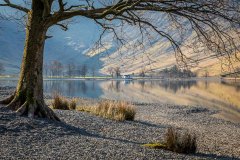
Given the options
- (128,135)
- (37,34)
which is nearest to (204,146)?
(128,135)

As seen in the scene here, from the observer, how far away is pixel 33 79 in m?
16.3

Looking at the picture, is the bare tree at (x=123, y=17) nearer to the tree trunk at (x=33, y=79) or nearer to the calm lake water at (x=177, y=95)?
the tree trunk at (x=33, y=79)

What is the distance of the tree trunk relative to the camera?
16.2 meters

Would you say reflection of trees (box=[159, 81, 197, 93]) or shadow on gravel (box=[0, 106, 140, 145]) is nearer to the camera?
shadow on gravel (box=[0, 106, 140, 145])

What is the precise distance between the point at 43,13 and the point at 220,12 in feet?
22.7

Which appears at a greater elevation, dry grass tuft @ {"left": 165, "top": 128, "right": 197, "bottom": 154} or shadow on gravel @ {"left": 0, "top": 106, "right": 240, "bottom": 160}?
shadow on gravel @ {"left": 0, "top": 106, "right": 240, "bottom": 160}

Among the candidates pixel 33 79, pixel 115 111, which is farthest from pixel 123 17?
pixel 115 111

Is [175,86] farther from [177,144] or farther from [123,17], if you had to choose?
[177,144]

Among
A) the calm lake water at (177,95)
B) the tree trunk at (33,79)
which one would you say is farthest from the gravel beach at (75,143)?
the calm lake water at (177,95)

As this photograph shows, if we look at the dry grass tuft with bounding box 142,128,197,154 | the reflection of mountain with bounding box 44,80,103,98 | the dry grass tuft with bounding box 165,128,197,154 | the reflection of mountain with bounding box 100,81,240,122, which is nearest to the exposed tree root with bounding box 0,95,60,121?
the dry grass tuft with bounding box 142,128,197,154

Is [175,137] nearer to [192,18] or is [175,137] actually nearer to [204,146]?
[204,146]

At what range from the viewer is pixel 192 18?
1565 centimetres

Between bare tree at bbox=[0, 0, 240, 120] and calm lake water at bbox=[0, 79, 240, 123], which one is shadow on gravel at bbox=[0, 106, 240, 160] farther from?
calm lake water at bbox=[0, 79, 240, 123]

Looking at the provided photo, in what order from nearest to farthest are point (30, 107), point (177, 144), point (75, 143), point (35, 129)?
point (75, 143) → point (177, 144) → point (35, 129) → point (30, 107)
